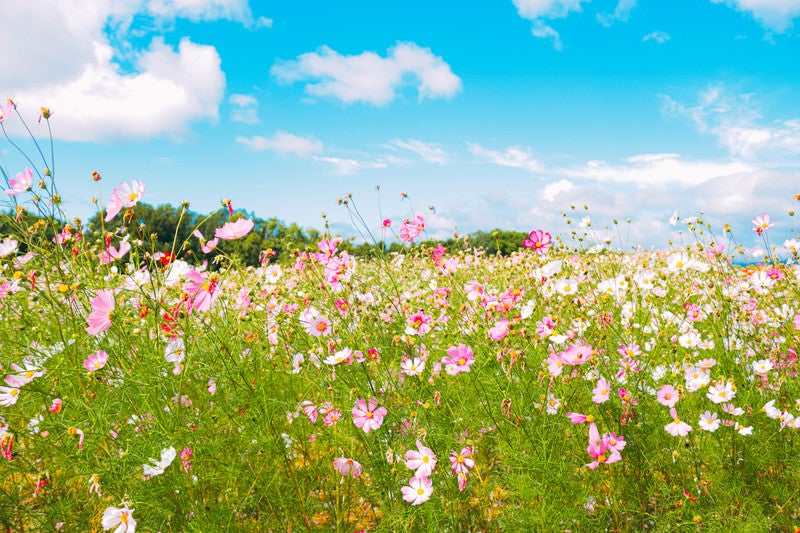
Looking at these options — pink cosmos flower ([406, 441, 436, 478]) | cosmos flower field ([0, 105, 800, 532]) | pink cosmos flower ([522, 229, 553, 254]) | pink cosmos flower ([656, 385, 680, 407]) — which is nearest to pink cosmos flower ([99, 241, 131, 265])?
cosmos flower field ([0, 105, 800, 532])

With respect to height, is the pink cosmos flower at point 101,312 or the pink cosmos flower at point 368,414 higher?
the pink cosmos flower at point 101,312

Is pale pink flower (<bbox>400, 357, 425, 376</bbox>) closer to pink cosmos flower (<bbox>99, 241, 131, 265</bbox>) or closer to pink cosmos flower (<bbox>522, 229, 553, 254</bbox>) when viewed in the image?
pink cosmos flower (<bbox>522, 229, 553, 254</bbox>)

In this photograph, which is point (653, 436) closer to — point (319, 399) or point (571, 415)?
point (571, 415)

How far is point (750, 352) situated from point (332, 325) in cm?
195

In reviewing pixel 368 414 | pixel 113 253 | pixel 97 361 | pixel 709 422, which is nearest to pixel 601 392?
pixel 709 422

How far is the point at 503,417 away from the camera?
1.82m

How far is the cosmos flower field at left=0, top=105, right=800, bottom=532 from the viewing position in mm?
1688

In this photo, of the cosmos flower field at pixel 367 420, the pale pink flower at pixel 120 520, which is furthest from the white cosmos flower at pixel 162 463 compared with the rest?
the pale pink flower at pixel 120 520

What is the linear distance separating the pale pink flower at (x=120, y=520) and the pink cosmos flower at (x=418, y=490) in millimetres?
838

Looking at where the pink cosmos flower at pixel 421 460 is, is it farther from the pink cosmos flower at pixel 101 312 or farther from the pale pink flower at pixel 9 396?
the pale pink flower at pixel 9 396

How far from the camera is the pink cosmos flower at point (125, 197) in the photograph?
1.75 m

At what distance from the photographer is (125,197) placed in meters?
1.77

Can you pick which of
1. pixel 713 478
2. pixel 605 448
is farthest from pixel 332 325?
pixel 713 478

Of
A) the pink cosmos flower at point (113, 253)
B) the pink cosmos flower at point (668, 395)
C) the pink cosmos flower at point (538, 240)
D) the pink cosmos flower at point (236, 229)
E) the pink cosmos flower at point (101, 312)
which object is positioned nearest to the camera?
the pink cosmos flower at point (101, 312)
